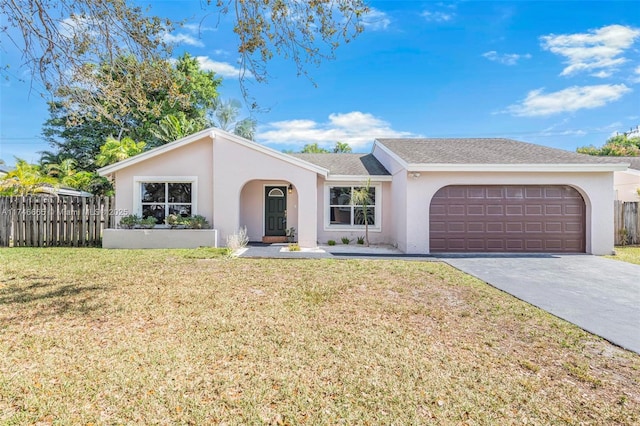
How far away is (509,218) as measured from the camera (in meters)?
12.2

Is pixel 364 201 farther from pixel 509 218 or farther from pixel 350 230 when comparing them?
pixel 509 218

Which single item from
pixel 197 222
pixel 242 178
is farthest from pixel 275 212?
pixel 197 222

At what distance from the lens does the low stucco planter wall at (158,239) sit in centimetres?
1236

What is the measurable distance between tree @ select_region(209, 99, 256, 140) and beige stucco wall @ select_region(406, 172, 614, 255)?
20.9m

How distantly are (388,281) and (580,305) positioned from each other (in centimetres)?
360

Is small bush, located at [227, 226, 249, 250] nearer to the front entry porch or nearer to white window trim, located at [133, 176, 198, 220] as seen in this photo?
the front entry porch

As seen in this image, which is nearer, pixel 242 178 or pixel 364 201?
pixel 242 178

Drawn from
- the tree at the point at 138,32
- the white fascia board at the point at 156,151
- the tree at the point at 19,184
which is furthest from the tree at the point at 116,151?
the tree at the point at 138,32

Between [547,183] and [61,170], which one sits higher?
[61,170]

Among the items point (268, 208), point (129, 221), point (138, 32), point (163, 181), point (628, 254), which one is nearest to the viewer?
point (138, 32)

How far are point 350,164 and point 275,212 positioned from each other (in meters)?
4.39

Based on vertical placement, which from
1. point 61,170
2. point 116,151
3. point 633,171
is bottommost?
point 633,171

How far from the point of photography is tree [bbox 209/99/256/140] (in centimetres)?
2953

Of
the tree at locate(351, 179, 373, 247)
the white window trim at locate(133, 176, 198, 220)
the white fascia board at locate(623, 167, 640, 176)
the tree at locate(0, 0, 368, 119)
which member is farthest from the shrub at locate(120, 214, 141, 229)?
the white fascia board at locate(623, 167, 640, 176)
